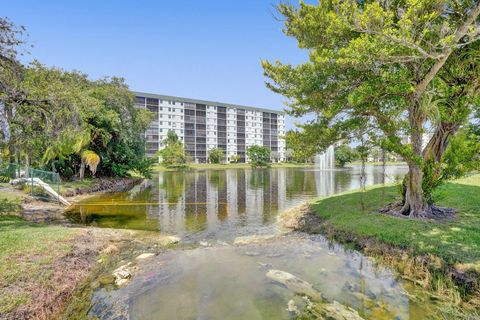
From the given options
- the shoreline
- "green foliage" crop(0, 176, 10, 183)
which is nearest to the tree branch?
the shoreline

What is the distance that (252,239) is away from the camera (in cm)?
1245

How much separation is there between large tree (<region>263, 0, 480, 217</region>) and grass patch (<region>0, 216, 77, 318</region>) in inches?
432

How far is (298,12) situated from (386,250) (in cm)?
1141

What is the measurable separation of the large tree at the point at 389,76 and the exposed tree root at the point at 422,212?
6 cm

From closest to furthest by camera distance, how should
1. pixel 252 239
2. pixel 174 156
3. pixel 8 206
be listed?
pixel 252 239, pixel 8 206, pixel 174 156

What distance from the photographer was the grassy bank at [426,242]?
279 inches

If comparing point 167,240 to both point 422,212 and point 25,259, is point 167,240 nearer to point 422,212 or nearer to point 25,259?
point 25,259

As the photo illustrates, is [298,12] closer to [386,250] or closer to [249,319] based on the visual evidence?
[386,250]

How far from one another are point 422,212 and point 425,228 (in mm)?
1870

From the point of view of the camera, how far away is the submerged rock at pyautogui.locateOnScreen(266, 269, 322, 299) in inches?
283

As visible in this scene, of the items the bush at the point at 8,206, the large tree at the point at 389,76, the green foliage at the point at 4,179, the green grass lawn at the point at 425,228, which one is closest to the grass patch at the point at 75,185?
the green foliage at the point at 4,179

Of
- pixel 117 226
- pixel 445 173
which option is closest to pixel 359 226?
pixel 445 173

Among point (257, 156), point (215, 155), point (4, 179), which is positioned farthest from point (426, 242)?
point (215, 155)

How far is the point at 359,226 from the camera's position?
11.5m
